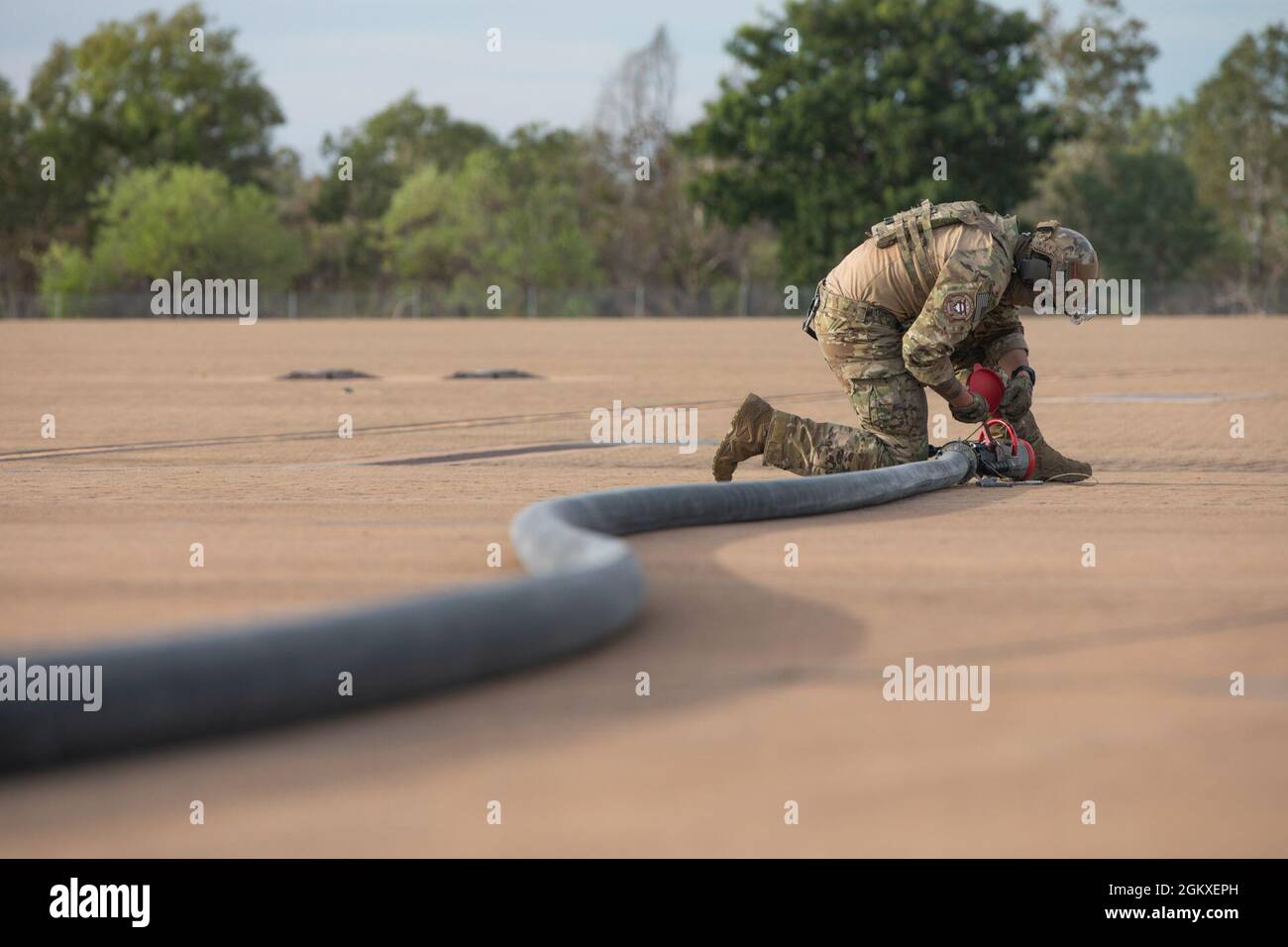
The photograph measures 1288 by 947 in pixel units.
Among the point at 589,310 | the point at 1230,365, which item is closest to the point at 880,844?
the point at 1230,365

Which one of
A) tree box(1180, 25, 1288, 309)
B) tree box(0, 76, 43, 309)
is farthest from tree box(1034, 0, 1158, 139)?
tree box(0, 76, 43, 309)

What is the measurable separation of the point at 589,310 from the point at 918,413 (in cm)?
5671

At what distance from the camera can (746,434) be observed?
7793 millimetres

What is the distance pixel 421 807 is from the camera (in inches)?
119

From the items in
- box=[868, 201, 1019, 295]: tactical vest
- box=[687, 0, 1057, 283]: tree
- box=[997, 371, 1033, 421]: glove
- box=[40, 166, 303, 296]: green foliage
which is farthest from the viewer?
box=[40, 166, 303, 296]: green foliage

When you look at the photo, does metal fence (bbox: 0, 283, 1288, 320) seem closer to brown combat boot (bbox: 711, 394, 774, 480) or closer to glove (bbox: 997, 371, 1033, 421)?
glove (bbox: 997, 371, 1033, 421)

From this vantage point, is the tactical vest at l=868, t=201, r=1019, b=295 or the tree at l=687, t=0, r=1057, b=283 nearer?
the tactical vest at l=868, t=201, r=1019, b=295

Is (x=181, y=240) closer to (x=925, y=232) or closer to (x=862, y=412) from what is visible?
(x=862, y=412)

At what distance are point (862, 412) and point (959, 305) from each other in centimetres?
89

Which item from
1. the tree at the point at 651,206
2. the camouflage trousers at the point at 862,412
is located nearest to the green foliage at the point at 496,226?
the tree at the point at 651,206

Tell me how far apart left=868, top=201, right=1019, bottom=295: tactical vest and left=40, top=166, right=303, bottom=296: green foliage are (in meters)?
64.8

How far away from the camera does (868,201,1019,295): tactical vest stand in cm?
773
